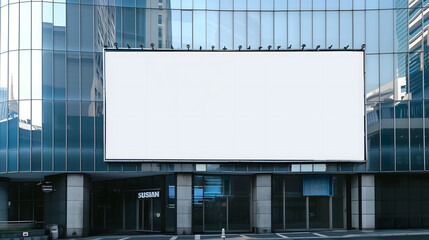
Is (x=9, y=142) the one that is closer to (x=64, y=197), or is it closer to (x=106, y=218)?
(x=64, y=197)

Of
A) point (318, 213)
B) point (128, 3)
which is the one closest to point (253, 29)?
point (128, 3)

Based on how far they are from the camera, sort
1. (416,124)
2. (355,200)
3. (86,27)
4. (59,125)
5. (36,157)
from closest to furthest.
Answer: (36,157)
(59,125)
(86,27)
(416,124)
(355,200)

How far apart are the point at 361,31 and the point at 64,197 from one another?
25.4 metres

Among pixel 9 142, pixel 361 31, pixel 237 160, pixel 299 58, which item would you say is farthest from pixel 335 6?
pixel 9 142

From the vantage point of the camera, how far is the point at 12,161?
31.8 metres

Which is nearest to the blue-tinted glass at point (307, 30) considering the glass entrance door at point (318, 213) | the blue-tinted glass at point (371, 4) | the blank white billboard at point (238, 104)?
the blank white billboard at point (238, 104)

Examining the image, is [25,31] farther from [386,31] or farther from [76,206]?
[386,31]

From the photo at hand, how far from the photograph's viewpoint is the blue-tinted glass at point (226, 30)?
33.2 metres

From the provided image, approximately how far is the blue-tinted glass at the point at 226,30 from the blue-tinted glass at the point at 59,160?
46.5ft

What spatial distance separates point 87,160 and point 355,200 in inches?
813

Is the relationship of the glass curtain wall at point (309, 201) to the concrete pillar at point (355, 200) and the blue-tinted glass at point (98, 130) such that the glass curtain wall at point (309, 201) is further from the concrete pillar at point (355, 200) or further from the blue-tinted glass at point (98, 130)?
the blue-tinted glass at point (98, 130)

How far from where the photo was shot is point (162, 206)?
34.6 meters

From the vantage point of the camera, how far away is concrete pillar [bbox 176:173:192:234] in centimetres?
3272

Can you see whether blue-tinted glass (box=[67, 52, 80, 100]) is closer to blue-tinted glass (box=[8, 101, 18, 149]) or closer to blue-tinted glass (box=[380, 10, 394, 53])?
blue-tinted glass (box=[8, 101, 18, 149])
